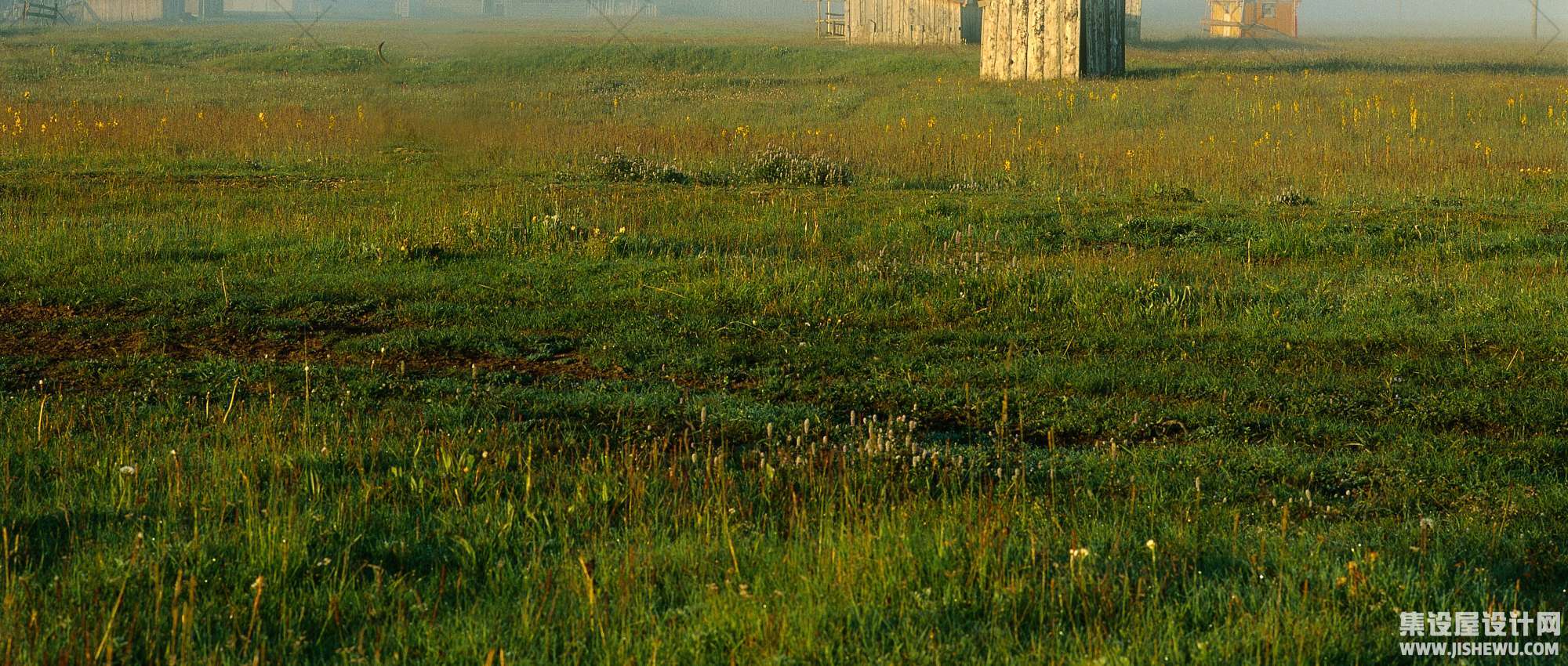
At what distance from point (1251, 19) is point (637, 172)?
55169 mm

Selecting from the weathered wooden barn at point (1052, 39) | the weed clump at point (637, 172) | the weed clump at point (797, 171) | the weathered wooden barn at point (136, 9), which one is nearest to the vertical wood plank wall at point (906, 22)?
the weathered wooden barn at point (1052, 39)

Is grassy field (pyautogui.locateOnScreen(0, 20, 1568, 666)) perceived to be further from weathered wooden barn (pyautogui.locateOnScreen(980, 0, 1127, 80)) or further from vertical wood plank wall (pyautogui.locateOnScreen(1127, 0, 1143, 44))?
vertical wood plank wall (pyautogui.locateOnScreen(1127, 0, 1143, 44))

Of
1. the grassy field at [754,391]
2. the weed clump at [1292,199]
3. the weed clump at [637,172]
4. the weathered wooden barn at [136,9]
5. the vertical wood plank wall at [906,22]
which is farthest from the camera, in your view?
the weathered wooden barn at [136,9]

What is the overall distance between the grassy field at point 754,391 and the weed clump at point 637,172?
6 cm

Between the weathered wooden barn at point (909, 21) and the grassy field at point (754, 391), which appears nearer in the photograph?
the grassy field at point (754, 391)

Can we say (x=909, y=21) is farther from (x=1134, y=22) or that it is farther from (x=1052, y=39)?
(x=1052, y=39)

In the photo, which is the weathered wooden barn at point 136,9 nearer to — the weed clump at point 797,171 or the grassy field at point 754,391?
the grassy field at point 754,391

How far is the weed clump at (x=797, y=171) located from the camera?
15828mm

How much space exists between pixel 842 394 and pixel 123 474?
354cm

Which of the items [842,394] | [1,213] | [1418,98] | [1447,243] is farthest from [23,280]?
[1418,98]

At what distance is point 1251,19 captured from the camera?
212 feet

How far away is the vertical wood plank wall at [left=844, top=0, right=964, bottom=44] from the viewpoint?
149ft

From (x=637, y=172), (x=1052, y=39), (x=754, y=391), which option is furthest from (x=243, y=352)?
(x=1052, y=39)

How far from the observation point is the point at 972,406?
23.7 feet
